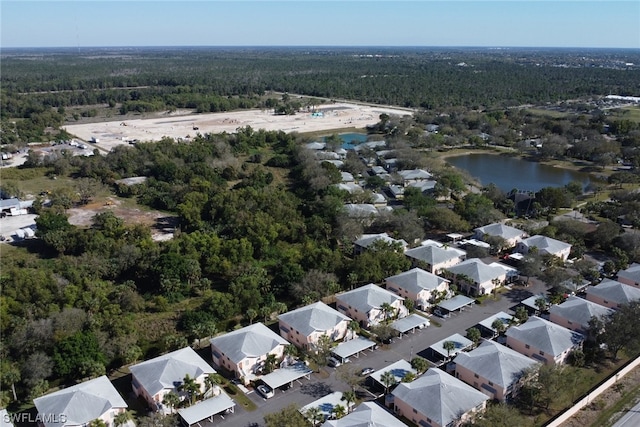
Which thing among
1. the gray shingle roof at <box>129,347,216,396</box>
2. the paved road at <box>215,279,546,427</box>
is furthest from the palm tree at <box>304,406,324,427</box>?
the gray shingle roof at <box>129,347,216,396</box>

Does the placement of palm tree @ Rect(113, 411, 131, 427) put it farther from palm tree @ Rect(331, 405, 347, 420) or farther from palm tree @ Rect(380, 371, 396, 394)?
palm tree @ Rect(380, 371, 396, 394)

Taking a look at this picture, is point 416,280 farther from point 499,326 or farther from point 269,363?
point 269,363

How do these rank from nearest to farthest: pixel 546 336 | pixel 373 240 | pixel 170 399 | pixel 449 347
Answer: pixel 170 399, pixel 449 347, pixel 546 336, pixel 373 240

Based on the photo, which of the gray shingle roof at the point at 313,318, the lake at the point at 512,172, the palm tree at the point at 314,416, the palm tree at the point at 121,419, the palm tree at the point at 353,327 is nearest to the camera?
the palm tree at the point at 121,419

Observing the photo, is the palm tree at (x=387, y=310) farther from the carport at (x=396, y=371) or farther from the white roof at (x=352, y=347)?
the carport at (x=396, y=371)

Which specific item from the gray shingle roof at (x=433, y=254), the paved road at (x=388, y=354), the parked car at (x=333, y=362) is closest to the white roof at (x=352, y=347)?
the parked car at (x=333, y=362)

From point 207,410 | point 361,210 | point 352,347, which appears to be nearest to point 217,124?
point 361,210
